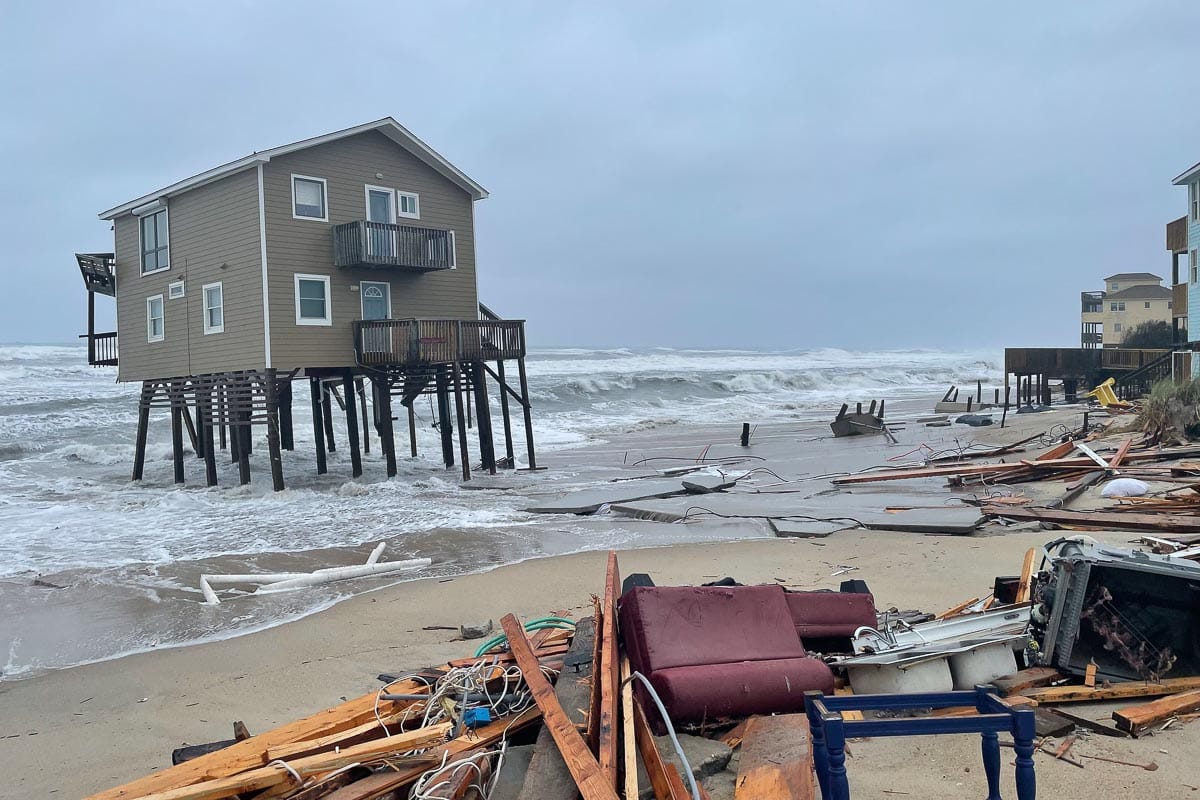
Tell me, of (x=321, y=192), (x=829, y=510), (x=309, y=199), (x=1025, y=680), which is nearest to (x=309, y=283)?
(x=309, y=199)

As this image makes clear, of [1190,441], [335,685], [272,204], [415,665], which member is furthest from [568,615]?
[272,204]

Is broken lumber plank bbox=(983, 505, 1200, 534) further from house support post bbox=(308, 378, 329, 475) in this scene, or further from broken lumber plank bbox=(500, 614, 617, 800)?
house support post bbox=(308, 378, 329, 475)

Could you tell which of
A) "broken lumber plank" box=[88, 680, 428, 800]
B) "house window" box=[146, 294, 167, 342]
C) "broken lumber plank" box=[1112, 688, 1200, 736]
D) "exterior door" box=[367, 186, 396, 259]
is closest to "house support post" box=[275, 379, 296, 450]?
"house window" box=[146, 294, 167, 342]

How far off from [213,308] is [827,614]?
69.5 feet

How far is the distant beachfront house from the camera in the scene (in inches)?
3049

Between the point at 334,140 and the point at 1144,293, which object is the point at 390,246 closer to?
A: the point at 334,140

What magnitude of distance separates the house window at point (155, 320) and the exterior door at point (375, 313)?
6.22m

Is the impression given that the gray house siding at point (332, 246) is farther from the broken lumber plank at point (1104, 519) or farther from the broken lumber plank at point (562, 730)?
the broken lumber plank at point (562, 730)

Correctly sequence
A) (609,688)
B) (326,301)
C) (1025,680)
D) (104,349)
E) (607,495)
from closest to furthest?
1. (609,688)
2. (1025,680)
3. (607,495)
4. (326,301)
5. (104,349)

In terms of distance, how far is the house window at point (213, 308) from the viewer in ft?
75.9

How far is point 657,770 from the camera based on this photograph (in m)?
4.23

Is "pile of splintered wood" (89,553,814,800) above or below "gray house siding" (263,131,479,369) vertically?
below

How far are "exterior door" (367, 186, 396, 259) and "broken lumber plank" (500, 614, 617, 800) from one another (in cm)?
1805

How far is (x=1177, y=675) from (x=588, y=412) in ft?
146
